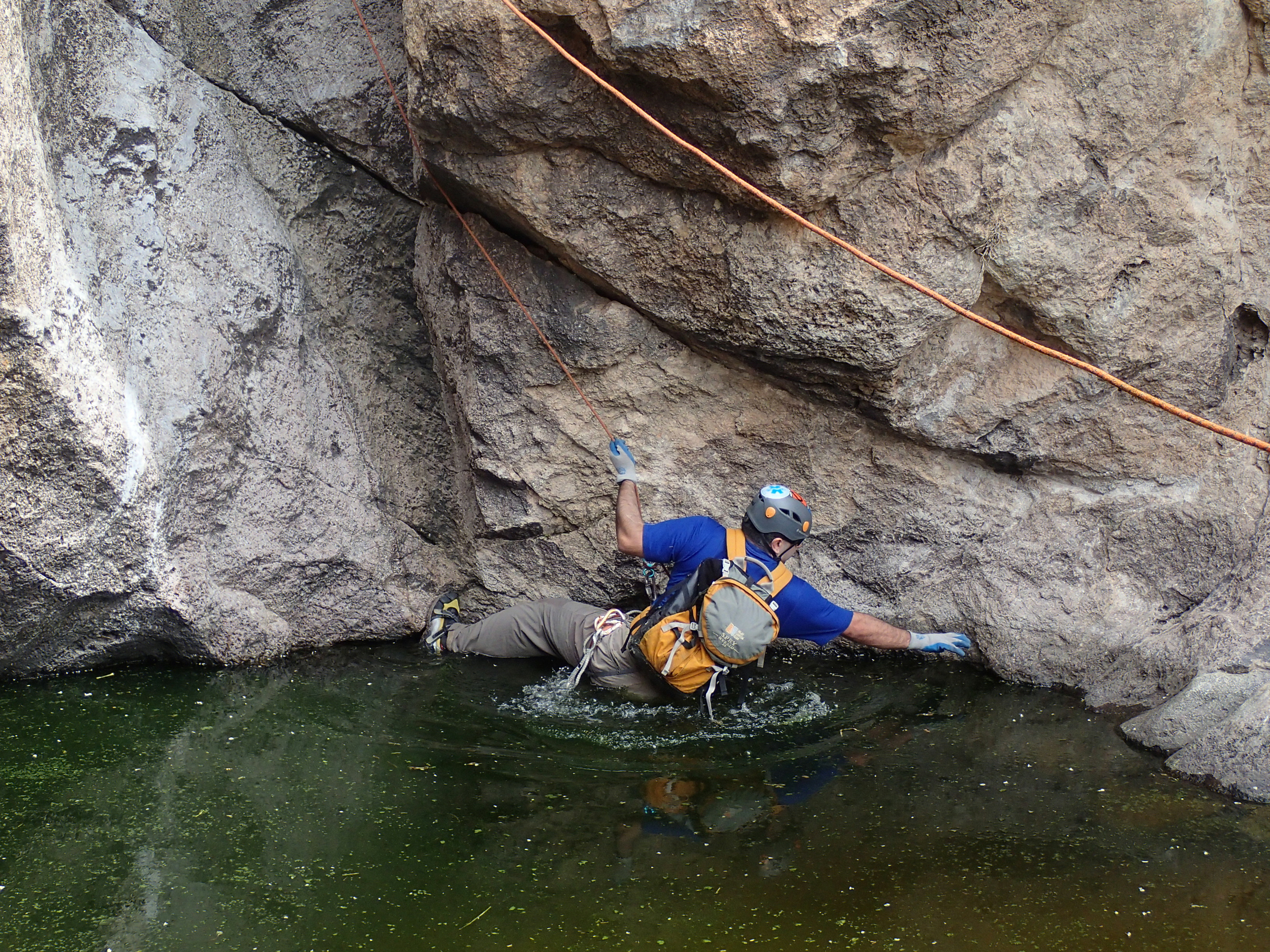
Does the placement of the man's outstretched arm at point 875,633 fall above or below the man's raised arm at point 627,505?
below

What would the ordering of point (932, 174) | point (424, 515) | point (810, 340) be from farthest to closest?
1. point (424, 515)
2. point (810, 340)
3. point (932, 174)

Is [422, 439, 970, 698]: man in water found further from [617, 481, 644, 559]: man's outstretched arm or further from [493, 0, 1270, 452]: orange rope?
[493, 0, 1270, 452]: orange rope

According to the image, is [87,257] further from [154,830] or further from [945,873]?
[945,873]

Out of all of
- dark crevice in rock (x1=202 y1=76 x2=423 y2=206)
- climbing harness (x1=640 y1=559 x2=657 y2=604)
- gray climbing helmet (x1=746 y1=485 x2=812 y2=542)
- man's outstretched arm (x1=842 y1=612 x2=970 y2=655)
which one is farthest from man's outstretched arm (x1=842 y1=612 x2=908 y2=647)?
dark crevice in rock (x1=202 y1=76 x2=423 y2=206)

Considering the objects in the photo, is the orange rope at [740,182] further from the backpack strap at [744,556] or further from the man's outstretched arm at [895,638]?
the man's outstretched arm at [895,638]

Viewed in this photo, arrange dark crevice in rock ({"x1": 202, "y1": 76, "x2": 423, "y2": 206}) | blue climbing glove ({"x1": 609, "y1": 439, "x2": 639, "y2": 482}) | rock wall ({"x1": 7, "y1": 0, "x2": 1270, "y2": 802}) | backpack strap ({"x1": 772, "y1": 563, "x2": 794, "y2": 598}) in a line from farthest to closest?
A: dark crevice in rock ({"x1": 202, "y1": 76, "x2": 423, "y2": 206}) → blue climbing glove ({"x1": 609, "y1": 439, "x2": 639, "y2": 482}) → backpack strap ({"x1": 772, "y1": 563, "x2": 794, "y2": 598}) → rock wall ({"x1": 7, "y1": 0, "x2": 1270, "y2": 802})

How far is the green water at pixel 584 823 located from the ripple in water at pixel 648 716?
16mm

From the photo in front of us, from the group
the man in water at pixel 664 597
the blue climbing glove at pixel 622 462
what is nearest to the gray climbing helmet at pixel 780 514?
the man in water at pixel 664 597

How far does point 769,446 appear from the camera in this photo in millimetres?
4457

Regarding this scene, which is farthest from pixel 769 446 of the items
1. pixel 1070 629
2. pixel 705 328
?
pixel 1070 629

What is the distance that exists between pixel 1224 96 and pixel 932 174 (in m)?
1.20

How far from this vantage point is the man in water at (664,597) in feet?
13.4

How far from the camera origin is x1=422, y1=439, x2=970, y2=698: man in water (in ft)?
13.4

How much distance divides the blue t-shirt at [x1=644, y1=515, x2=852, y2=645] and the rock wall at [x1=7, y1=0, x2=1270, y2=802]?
0.40 metres
